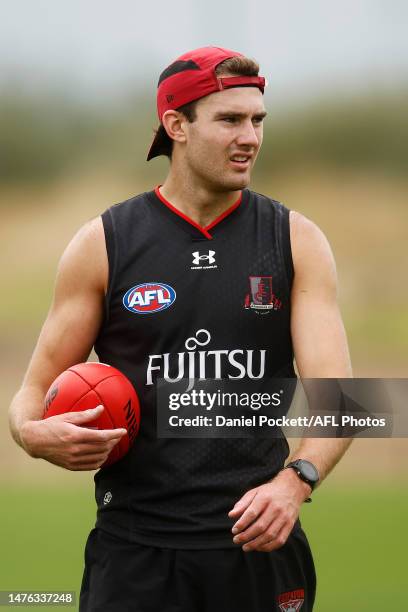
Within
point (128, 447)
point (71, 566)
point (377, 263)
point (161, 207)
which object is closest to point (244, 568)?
point (128, 447)

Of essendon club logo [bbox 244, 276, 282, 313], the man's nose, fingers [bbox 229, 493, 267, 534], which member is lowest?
fingers [bbox 229, 493, 267, 534]

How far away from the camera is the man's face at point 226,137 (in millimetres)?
4043

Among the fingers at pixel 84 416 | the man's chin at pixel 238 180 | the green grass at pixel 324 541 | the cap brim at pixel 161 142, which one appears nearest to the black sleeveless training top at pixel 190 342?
the man's chin at pixel 238 180

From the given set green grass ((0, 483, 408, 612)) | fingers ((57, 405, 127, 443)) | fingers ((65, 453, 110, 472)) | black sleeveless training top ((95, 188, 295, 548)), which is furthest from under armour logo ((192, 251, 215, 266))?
green grass ((0, 483, 408, 612))

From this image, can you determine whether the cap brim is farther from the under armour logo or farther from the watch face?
the watch face

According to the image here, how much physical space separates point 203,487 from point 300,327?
0.61m

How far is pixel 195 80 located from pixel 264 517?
1.58 m

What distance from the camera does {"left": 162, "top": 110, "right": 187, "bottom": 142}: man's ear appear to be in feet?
14.0

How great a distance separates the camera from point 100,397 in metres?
3.83

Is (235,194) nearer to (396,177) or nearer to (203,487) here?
(203,487)

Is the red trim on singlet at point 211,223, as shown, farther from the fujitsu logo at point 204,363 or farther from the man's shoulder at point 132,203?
the fujitsu logo at point 204,363

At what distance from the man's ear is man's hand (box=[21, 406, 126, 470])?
1063 millimetres

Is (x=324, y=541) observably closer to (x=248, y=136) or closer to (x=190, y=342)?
(x=190, y=342)

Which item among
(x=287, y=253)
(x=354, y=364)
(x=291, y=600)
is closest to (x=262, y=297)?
(x=287, y=253)
